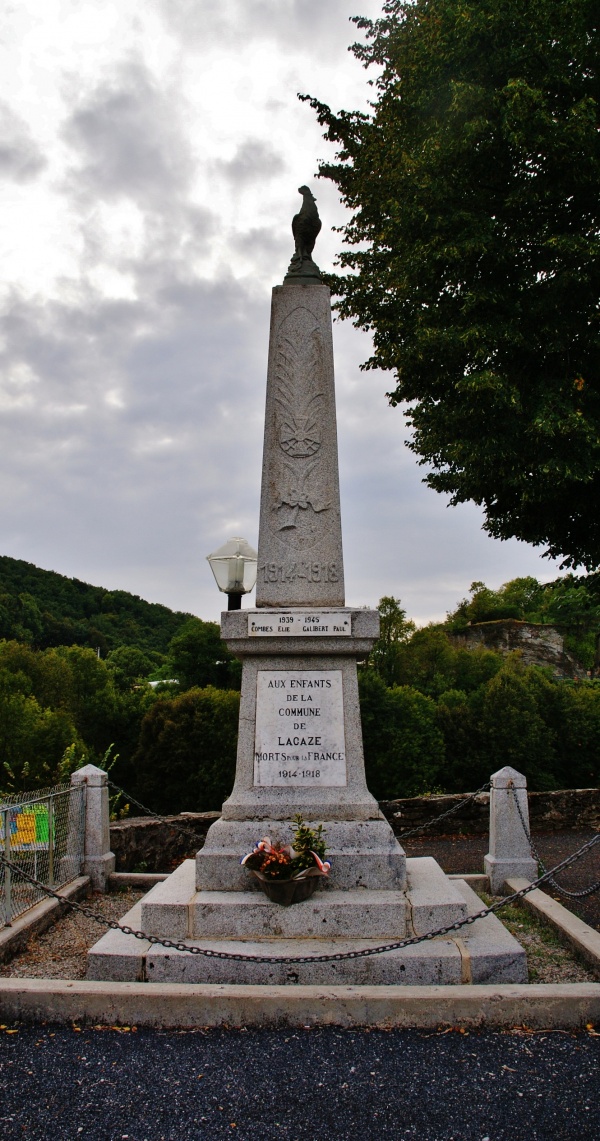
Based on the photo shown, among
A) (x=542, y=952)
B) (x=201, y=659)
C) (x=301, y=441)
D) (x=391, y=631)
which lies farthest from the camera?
(x=391, y=631)

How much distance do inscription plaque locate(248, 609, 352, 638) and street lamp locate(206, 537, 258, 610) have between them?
1143 millimetres

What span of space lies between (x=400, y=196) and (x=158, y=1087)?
1245cm

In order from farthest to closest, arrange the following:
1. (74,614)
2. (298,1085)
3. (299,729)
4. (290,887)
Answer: (74,614), (299,729), (290,887), (298,1085)

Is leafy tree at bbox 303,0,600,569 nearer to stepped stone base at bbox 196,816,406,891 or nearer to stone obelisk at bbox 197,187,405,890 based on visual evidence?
stone obelisk at bbox 197,187,405,890

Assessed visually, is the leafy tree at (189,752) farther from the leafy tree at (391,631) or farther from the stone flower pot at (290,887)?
the leafy tree at (391,631)

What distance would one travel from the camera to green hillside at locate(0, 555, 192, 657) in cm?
3559

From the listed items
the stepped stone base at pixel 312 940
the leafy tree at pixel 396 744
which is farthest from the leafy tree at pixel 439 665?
the stepped stone base at pixel 312 940

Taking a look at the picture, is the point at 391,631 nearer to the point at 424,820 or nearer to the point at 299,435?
the point at 424,820

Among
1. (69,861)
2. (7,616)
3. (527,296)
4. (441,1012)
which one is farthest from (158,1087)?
(7,616)

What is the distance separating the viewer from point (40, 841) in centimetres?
592

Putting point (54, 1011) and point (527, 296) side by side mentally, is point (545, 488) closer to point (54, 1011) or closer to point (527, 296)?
point (527, 296)

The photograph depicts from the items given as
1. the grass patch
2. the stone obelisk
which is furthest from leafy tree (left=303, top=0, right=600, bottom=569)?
the grass patch

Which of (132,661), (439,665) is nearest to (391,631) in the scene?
(439,665)

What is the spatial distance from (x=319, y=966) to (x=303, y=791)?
114 centimetres
